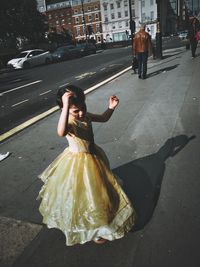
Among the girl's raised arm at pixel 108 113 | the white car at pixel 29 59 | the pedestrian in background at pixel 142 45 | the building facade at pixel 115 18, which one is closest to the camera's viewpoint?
the girl's raised arm at pixel 108 113

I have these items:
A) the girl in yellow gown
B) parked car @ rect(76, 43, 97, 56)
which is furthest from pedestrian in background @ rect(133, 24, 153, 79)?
parked car @ rect(76, 43, 97, 56)

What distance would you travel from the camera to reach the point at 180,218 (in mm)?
2656

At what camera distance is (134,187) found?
329cm

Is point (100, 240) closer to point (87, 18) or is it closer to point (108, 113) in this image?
point (108, 113)

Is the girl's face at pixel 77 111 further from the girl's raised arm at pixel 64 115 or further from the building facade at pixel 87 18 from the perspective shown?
the building facade at pixel 87 18

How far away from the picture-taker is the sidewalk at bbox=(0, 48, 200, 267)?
2314 millimetres

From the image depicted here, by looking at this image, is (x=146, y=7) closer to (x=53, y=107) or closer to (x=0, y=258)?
(x=53, y=107)

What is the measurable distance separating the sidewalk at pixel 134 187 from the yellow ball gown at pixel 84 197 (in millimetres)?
178

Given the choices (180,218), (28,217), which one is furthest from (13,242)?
(180,218)

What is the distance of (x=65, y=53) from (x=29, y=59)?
17.1 ft

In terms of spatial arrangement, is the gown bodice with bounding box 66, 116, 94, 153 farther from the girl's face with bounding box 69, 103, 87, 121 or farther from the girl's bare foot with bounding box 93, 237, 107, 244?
the girl's bare foot with bounding box 93, 237, 107, 244

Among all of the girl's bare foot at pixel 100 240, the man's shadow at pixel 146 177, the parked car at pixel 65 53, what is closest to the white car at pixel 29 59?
the parked car at pixel 65 53

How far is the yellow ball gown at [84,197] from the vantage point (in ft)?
7.52

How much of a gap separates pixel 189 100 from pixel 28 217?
197 inches
